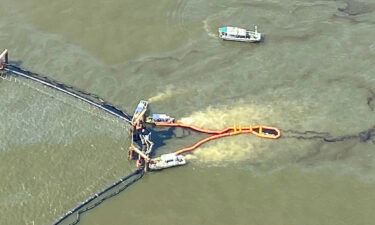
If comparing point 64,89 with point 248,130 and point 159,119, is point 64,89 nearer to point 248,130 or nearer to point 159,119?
point 159,119

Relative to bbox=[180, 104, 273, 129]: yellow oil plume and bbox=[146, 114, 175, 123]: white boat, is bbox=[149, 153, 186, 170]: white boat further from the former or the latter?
bbox=[180, 104, 273, 129]: yellow oil plume

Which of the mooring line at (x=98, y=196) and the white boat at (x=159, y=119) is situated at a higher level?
the white boat at (x=159, y=119)

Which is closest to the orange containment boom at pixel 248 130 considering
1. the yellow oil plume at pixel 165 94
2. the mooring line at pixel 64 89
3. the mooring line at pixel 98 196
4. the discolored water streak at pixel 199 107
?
the discolored water streak at pixel 199 107

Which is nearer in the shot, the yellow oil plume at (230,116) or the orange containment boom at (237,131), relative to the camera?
the orange containment boom at (237,131)

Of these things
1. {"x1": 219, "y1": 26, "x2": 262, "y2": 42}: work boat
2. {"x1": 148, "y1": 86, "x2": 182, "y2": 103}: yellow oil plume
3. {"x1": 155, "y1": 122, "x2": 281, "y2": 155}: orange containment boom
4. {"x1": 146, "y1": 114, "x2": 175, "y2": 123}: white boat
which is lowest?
{"x1": 155, "y1": 122, "x2": 281, "y2": 155}: orange containment boom

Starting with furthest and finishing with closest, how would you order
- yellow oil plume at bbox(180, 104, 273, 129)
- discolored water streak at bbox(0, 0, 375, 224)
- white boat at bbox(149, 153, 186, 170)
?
yellow oil plume at bbox(180, 104, 273, 129) → white boat at bbox(149, 153, 186, 170) → discolored water streak at bbox(0, 0, 375, 224)

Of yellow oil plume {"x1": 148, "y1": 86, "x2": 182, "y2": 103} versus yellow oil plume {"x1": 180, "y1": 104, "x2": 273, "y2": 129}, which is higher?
yellow oil plume {"x1": 148, "y1": 86, "x2": 182, "y2": 103}

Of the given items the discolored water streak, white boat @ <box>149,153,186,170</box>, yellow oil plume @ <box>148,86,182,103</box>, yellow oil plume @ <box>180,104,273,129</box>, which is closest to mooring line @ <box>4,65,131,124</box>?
the discolored water streak

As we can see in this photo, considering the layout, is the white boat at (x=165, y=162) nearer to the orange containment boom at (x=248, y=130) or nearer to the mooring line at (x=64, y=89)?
the orange containment boom at (x=248, y=130)
